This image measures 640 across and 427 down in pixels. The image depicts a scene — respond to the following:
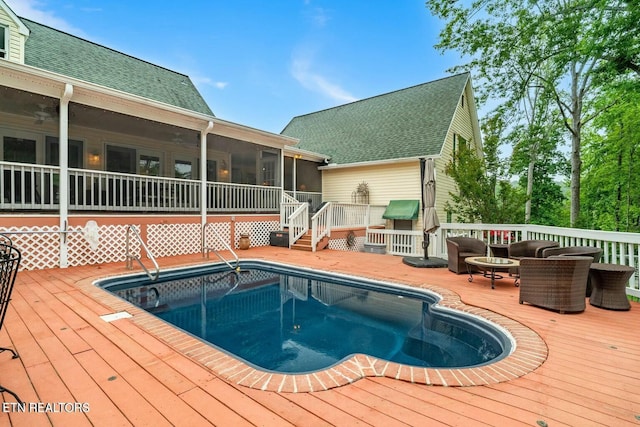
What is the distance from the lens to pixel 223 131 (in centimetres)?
992

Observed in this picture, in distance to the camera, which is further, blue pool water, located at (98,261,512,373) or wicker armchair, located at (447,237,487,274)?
wicker armchair, located at (447,237,487,274)

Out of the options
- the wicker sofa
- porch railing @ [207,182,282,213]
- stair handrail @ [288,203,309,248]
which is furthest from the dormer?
the wicker sofa

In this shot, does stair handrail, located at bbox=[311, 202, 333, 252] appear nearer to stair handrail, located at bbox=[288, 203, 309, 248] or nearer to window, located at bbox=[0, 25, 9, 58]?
stair handrail, located at bbox=[288, 203, 309, 248]

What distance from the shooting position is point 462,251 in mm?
7137

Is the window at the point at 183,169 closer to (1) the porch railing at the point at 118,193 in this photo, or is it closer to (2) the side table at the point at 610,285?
(1) the porch railing at the point at 118,193

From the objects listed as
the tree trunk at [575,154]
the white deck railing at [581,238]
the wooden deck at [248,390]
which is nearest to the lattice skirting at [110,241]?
the wooden deck at [248,390]

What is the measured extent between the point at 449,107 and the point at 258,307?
13.4m

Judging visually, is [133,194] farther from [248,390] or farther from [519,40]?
[519,40]

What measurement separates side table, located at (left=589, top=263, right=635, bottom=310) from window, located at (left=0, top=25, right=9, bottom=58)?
14.4 meters

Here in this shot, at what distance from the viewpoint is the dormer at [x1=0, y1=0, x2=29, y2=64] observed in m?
8.26

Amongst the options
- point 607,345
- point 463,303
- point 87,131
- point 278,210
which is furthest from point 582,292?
point 87,131

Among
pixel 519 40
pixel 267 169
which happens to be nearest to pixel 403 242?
pixel 267 169

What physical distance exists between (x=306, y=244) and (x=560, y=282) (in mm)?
7572

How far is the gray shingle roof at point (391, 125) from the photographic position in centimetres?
1391
